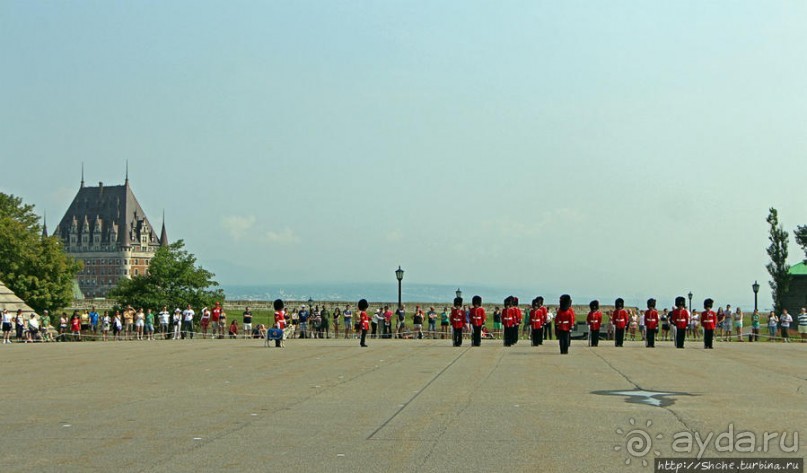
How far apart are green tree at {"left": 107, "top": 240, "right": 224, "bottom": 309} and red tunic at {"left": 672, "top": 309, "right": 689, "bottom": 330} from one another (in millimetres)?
66641

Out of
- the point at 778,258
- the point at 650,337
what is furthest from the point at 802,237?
the point at 650,337

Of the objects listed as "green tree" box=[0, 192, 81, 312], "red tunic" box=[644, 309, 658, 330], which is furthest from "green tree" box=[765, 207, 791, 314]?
"green tree" box=[0, 192, 81, 312]

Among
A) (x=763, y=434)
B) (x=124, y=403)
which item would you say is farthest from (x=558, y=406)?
(x=124, y=403)

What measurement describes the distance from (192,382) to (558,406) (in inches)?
323

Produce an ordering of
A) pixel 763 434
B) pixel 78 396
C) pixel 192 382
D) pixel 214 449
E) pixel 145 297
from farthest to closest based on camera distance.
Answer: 1. pixel 145 297
2. pixel 192 382
3. pixel 78 396
4. pixel 763 434
5. pixel 214 449

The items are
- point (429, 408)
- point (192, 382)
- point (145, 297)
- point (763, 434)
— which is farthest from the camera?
point (145, 297)

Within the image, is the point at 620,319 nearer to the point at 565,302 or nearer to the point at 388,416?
the point at 565,302

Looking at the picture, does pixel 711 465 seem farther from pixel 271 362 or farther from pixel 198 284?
pixel 198 284

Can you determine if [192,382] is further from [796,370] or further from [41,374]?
[796,370]

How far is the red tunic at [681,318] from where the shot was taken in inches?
1481

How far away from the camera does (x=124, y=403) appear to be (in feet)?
55.6

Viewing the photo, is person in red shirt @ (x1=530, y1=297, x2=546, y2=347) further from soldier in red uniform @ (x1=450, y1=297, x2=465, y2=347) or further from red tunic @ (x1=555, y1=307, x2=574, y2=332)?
red tunic @ (x1=555, y1=307, x2=574, y2=332)

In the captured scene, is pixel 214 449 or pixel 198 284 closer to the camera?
pixel 214 449

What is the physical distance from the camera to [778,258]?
78.8m
